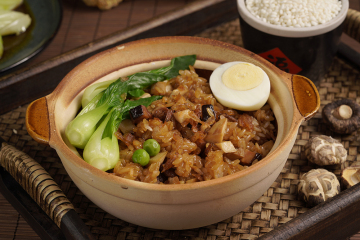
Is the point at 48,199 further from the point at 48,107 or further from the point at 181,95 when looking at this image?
the point at 181,95

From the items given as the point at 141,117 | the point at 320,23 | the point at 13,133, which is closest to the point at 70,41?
the point at 13,133

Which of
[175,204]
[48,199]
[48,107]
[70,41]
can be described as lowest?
[70,41]

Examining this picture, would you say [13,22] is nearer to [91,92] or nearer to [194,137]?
[91,92]

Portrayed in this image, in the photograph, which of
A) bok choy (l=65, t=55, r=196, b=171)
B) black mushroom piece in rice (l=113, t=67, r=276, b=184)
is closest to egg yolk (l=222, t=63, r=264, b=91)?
black mushroom piece in rice (l=113, t=67, r=276, b=184)

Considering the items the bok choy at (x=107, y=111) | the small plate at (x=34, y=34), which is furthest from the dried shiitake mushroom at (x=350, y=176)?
the small plate at (x=34, y=34)

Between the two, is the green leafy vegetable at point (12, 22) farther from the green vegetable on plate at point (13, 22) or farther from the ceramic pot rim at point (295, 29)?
the ceramic pot rim at point (295, 29)
